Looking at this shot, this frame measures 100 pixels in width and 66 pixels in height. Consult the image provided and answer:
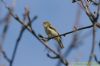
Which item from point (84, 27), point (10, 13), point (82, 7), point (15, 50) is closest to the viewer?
point (15, 50)

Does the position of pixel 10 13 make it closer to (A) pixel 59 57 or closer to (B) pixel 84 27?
(A) pixel 59 57

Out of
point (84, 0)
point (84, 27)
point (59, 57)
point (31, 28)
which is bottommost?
point (84, 27)

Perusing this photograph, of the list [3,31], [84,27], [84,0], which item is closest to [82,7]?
[84,0]

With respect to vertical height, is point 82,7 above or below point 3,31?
below

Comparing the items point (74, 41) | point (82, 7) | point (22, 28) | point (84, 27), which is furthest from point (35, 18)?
point (84, 27)

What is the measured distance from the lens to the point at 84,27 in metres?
3.64

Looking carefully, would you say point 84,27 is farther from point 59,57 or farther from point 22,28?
point 22,28

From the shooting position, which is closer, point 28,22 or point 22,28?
point 22,28

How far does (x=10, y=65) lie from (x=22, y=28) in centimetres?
28

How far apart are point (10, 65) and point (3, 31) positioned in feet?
1.09

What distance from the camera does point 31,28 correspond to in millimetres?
2832

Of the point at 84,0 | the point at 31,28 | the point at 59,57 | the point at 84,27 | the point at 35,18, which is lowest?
the point at 84,27

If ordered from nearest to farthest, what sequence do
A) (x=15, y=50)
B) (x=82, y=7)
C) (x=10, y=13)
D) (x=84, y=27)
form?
(x=15, y=50)
(x=10, y=13)
(x=82, y=7)
(x=84, y=27)

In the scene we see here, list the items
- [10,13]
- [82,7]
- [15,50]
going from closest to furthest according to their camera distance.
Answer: [15,50], [10,13], [82,7]
